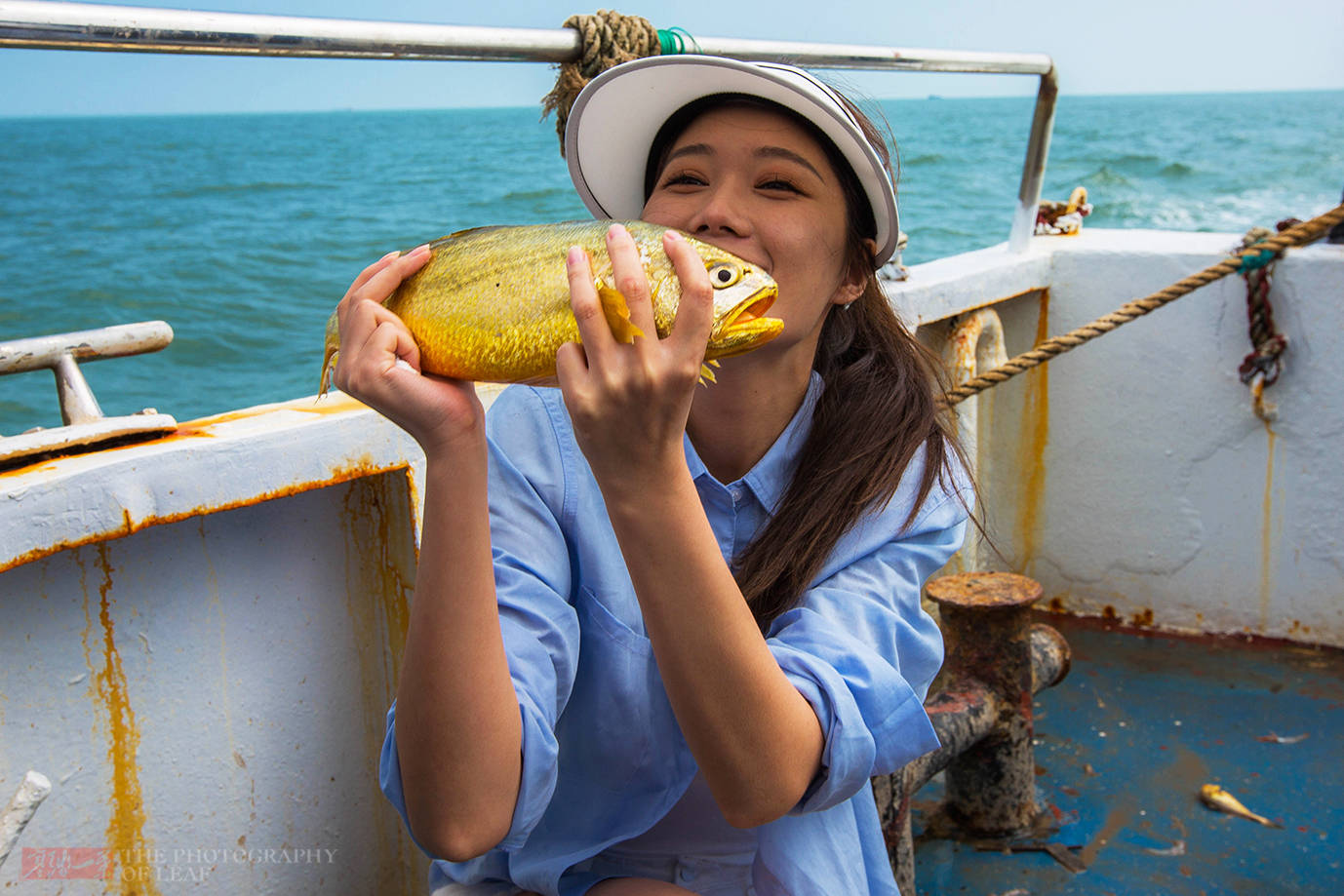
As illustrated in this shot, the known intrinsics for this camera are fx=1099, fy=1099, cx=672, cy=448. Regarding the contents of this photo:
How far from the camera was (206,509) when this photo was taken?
5.98ft

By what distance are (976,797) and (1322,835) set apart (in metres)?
0.89

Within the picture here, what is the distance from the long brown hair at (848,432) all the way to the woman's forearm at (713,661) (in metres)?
0.34

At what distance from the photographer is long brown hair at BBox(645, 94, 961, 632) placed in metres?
1.68

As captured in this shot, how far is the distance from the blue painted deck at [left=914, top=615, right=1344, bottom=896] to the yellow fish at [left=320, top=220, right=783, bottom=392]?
2.09 m

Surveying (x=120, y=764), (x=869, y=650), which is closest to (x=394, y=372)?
(x=869, y=650)

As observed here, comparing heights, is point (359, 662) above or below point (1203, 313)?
below

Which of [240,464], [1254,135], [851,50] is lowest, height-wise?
[1254,135]

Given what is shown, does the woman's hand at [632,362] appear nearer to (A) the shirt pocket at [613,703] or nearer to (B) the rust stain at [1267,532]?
(A) the shirt pocket at [613,703]

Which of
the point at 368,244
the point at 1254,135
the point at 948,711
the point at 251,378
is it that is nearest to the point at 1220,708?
the point at 948,711

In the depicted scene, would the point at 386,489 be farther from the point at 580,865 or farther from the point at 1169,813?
the point at 1169,813

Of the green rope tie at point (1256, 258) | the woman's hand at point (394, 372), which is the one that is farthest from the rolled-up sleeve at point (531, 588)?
the green rope tie at point (1256, 258)

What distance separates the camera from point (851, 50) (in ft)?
9.37

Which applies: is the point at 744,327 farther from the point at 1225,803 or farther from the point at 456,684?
the point at 1225,803

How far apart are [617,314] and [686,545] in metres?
0.27
